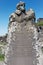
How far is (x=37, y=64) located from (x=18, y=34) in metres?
1.04

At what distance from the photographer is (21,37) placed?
9.88 meters

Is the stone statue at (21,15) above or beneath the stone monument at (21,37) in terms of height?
above

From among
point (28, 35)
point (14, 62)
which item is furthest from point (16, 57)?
point (28, 35)

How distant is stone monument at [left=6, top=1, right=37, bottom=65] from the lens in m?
9.72

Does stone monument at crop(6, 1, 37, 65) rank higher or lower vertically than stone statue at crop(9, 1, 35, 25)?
lower

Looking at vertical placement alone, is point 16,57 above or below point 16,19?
below

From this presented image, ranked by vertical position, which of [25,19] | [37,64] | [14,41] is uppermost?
[25,19]

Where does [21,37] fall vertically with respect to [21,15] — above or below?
below

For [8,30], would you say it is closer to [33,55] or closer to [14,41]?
[14,41]

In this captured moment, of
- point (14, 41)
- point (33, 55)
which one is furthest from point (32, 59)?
point (14, 41)

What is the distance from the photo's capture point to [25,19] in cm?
972

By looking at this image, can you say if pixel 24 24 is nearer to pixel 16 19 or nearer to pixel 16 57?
pixel 16 19

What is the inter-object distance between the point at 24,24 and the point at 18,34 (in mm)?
372

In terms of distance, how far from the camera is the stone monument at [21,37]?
9.72 meters
